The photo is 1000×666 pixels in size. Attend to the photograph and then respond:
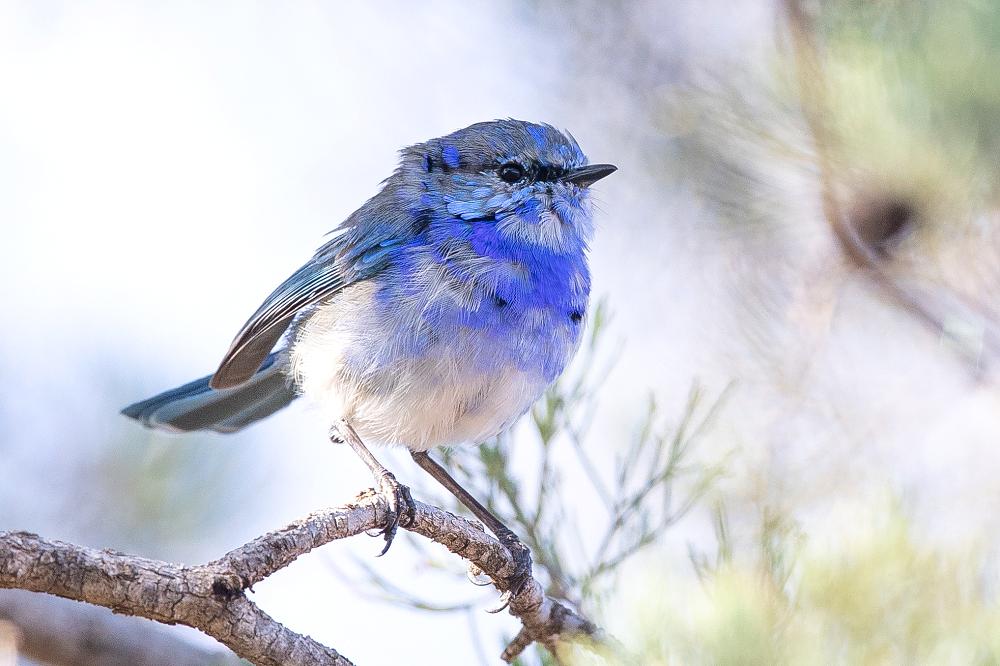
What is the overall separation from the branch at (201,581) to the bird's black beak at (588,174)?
1.41 meters

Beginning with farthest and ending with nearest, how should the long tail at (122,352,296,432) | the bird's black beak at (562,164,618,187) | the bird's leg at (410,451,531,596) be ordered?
the long tail at (122,352,296,432) < the bird's black beak at (562,164,618,187) < the bird's leg at (410,451,531,596)

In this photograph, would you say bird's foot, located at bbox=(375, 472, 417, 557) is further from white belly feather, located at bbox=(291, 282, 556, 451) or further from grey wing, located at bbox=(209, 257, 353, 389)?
grey wing, located at bbox=(209, 257, 353, 389)

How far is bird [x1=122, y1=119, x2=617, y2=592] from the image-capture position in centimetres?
310

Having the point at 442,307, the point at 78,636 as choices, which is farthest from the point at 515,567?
the point at 78,636

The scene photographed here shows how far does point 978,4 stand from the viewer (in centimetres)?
204

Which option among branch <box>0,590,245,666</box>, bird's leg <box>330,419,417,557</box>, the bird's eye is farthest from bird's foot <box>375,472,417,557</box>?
the bird's eye

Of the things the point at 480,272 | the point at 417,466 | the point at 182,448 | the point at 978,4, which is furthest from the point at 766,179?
the point at 182,448

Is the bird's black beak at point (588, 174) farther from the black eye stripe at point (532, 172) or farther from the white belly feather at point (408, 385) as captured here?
the white belly feather at point (408, 385)

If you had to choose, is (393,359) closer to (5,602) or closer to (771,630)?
(5,602)

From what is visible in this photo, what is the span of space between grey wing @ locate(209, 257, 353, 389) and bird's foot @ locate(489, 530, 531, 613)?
0.97 meters

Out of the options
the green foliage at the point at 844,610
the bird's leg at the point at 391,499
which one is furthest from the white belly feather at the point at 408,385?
the green foliage at the point at 844,610

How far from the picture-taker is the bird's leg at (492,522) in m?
2.77

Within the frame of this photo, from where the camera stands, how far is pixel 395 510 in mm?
2748

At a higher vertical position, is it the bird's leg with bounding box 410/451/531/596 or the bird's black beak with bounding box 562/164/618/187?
the bird's black beak with bounding box 562/164/618/187
